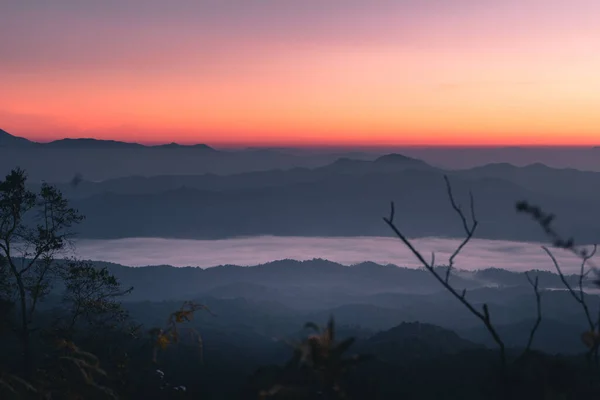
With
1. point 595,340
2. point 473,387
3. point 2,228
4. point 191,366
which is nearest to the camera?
point 595,340

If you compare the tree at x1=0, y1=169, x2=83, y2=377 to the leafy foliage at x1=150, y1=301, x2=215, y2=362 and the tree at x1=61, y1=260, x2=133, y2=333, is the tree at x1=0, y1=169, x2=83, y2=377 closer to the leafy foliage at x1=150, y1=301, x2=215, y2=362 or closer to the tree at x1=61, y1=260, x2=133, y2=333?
the tree at x1=61, y1=260, x2=133, y2=333

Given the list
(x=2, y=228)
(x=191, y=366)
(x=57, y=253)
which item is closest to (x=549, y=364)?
(x=2, y=228)

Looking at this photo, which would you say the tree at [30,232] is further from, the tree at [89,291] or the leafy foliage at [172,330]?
the leafy foliage at [172,330]

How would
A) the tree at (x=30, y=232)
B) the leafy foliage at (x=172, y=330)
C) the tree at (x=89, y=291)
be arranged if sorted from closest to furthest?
the leafy foliage at (x=172, y=330)
the tree at (x=30, y=232)
the tree at (x=89, y=291)

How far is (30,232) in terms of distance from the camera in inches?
1020

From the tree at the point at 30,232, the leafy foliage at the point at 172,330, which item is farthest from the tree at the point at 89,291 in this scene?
the leafy foliage at the point at 172,330

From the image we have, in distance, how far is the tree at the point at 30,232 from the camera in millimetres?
23781

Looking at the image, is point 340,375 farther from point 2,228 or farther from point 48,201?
point 48,201

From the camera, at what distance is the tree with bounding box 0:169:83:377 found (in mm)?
23781

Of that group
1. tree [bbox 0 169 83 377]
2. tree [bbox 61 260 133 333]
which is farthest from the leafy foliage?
tree [bbox 61 260 133 333]

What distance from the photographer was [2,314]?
11.4 m

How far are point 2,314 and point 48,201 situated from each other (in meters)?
16.2

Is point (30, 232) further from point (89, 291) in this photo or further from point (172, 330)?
point (172, 330)

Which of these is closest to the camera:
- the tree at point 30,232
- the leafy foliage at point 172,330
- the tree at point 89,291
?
the leafy foliage at point 172,330
